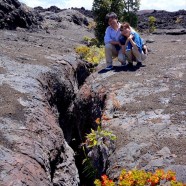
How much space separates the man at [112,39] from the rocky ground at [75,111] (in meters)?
0.39

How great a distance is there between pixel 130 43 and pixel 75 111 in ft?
7.61

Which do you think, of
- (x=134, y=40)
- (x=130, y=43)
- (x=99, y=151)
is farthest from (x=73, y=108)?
(x=99, y=151)

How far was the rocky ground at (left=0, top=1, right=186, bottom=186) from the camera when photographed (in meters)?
5.84

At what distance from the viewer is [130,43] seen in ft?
34.3

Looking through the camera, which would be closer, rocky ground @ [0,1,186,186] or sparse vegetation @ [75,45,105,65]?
rocky ground @ [0,1,186,186]

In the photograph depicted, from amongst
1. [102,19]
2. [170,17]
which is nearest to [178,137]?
[102,19]

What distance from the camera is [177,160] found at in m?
5.75

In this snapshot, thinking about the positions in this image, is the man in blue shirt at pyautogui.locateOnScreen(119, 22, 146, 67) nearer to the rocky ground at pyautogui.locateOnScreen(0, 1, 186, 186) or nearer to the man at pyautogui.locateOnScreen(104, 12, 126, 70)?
the man at pyautogui.locateOnScreen(104, 12, 126, 70)

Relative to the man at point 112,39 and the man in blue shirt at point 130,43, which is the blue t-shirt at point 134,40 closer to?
the man in blue shirt at point 130,43

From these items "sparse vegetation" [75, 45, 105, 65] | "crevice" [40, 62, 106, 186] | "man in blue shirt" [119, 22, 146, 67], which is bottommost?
"crevice" [40, 62, 106, 186]

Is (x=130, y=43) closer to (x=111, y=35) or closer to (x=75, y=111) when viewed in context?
(x=111, y=35)

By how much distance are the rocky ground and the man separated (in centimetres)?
39

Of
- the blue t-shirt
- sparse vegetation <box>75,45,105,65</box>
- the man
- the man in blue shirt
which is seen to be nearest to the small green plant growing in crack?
the man in blue shirt

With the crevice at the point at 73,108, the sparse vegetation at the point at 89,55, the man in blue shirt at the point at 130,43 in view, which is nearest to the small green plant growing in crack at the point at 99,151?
the crevice at the point at 73,108
